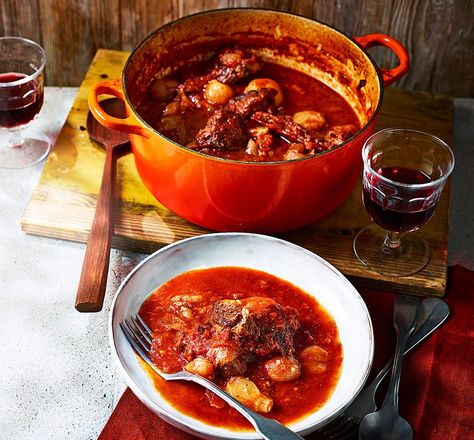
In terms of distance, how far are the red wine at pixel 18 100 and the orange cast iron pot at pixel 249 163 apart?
0.31m

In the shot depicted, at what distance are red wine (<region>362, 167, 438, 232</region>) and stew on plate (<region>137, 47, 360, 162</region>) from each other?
247 mm

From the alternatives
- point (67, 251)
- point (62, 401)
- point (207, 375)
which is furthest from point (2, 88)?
point (207, 375)

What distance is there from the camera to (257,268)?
7.26 feet

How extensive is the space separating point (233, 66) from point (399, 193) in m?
0.85

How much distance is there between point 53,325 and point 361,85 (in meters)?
1.22

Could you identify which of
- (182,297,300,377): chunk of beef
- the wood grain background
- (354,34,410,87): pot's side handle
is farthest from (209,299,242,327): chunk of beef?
the wood grain background

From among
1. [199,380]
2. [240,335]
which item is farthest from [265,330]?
[199,380]

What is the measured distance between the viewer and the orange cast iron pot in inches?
84.6

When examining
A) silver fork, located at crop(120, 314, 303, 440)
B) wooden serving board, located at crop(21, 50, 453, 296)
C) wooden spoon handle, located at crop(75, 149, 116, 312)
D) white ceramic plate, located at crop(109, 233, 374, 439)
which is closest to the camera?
silver fork, located at crop(120, 314, 303, 440)

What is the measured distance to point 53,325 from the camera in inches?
85.4

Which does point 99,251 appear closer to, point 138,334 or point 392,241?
point 138,334

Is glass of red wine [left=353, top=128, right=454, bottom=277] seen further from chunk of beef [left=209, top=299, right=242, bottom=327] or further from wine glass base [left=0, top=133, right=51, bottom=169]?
wine glass base [left=0, top=133, right=51, bottom=169]

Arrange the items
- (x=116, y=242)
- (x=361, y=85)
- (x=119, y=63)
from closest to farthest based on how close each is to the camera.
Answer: (x=116, y=242)
(x=361, y=85)
(x=119, y=63)

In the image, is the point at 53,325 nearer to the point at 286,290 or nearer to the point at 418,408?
the point at 286,290
